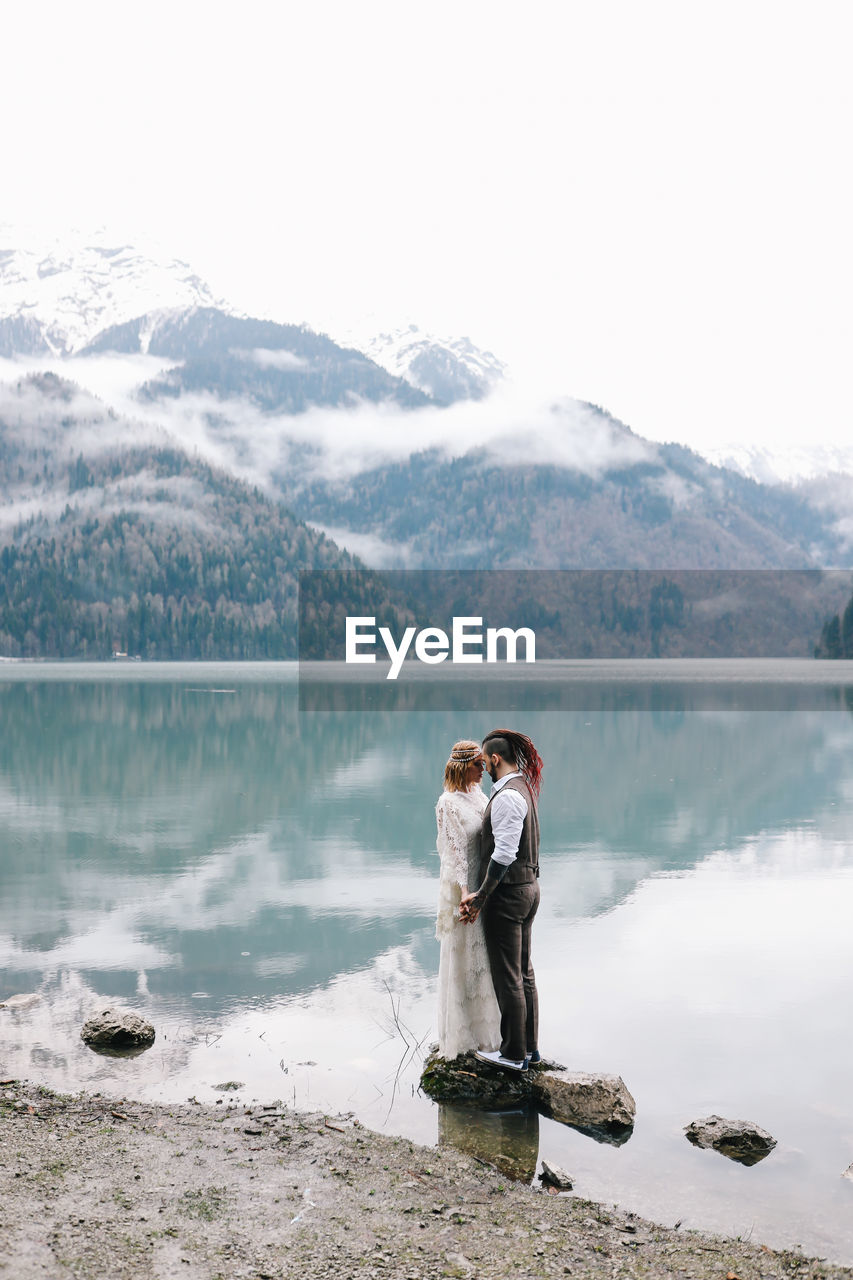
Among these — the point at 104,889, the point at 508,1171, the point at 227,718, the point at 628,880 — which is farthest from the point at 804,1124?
the point at 227,718

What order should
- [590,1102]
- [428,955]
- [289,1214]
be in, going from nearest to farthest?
[289,1214] → [590,1102] → [428,955]

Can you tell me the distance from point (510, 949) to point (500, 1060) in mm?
843

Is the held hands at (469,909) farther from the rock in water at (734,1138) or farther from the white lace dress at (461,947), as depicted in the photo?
the rock in water at (734,1138)

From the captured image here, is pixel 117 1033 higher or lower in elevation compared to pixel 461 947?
lower

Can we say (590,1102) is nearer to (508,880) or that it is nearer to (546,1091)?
(546,1091)

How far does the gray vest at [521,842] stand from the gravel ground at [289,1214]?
6.10 feet

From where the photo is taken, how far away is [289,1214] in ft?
18.4

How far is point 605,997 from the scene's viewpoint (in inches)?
402

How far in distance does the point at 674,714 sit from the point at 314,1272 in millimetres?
53938

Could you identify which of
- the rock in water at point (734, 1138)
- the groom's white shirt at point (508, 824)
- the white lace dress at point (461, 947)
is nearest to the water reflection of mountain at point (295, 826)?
the white lace dress at point (461, 947)

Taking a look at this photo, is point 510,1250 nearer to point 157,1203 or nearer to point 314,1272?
point 314,1272

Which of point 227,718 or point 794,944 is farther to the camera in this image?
point 227,718

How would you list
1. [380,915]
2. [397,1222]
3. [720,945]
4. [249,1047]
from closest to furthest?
[397,1222] → [249,1047] → [720,945] → [380,915]

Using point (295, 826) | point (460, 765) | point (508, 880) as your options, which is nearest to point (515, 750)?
point (460, 765)
